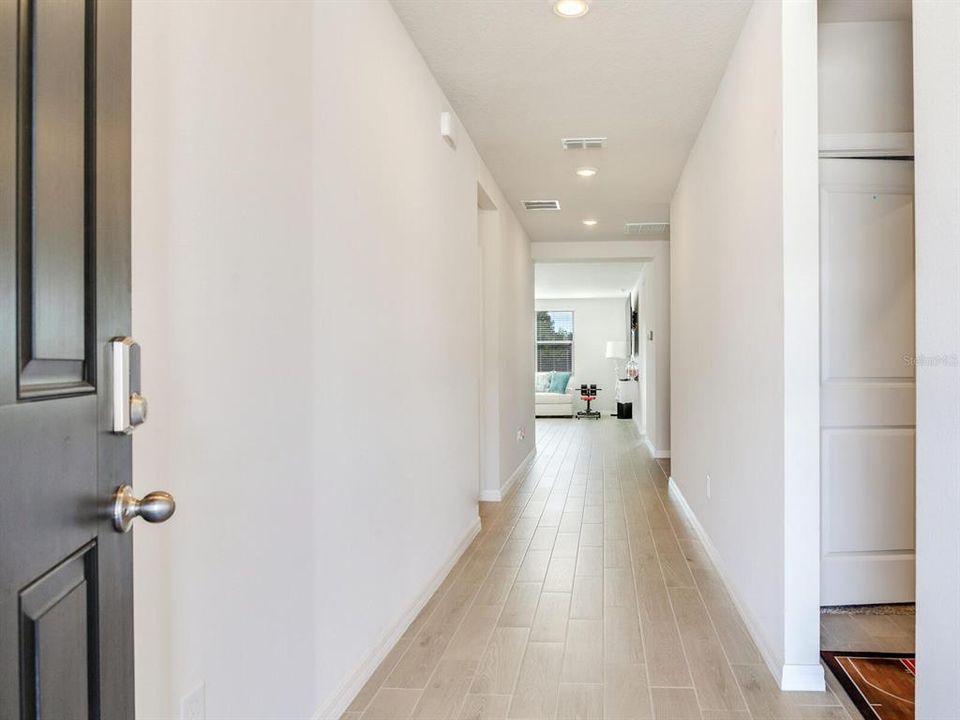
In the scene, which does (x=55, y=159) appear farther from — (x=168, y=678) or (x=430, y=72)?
(x=430, y=72)

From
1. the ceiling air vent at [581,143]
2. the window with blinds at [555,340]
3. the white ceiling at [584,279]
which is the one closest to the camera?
the ceiling air vent at [581,143]

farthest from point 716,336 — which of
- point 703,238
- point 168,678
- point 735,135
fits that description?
point 168,678

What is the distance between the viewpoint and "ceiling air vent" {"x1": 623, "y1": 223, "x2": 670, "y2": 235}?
A: 714 cm

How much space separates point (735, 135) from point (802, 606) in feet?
6.58

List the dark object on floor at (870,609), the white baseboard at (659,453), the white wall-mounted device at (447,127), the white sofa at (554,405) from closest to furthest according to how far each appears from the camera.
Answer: the dark object on floor at (870,609)
the white wall-mounted device at (447,127)
the white baseboard at (659,453)
the white sofa at (554,405)

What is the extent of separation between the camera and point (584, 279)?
1179 cm

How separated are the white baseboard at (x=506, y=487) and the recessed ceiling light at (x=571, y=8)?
3.62 meters

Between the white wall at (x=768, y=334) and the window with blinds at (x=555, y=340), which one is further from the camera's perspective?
the window with blinds at (x=555, y=340)

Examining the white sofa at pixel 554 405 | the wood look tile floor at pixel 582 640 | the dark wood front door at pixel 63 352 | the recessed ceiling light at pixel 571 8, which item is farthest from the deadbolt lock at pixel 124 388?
the white sofa at pixel 554 405

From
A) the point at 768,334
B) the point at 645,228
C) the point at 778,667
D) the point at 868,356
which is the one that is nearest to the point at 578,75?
the point at 768,334

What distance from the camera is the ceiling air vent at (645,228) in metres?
7.14

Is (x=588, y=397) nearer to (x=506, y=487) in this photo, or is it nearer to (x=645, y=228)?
(x=645, y=228)

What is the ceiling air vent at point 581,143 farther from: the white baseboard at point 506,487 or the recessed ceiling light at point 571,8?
the white baseboard at point 506,487

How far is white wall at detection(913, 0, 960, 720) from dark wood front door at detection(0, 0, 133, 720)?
4.67 feet
